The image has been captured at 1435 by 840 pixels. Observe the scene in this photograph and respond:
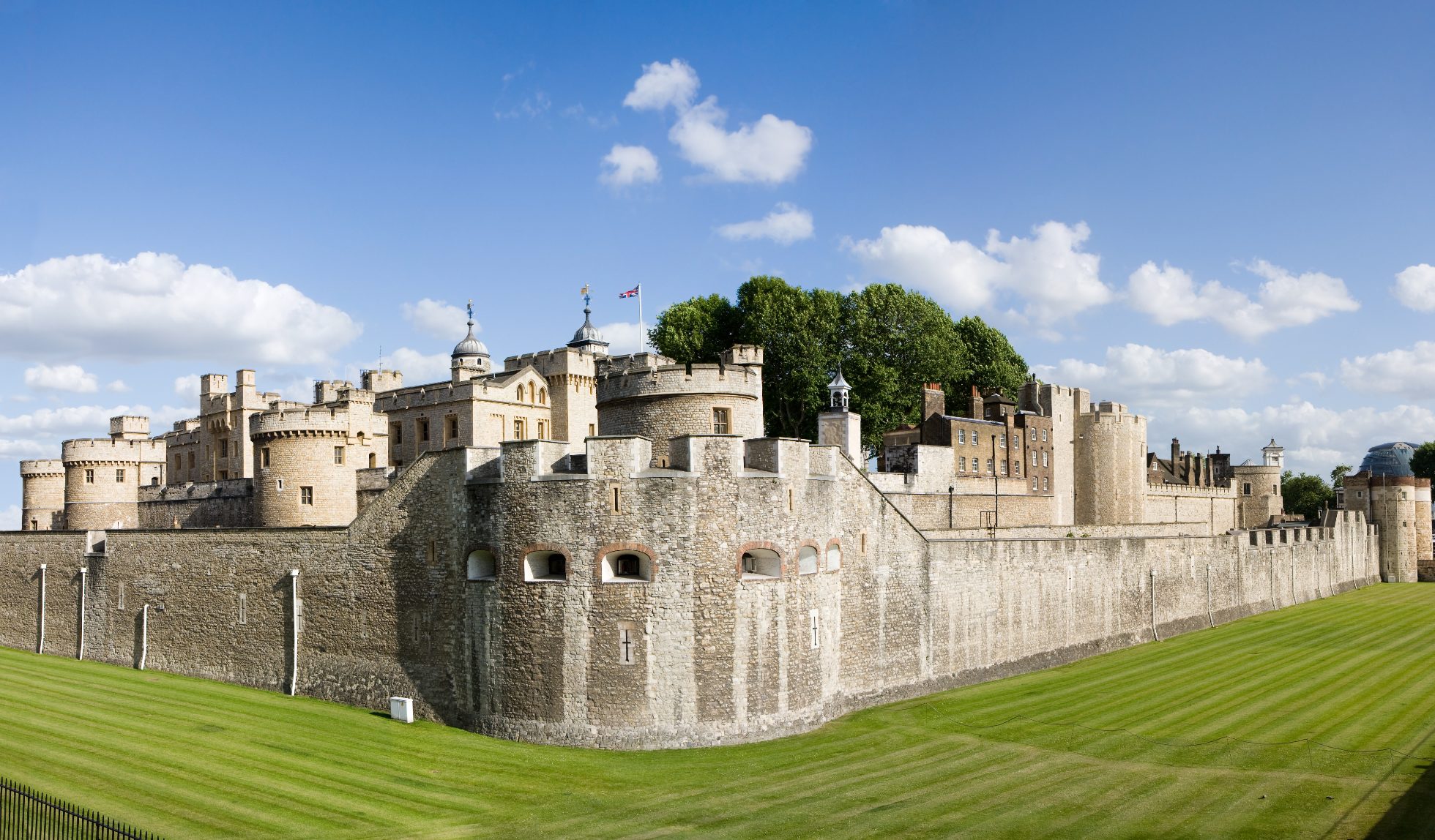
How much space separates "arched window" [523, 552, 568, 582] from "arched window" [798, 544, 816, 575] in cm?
613

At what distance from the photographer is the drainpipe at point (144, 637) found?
35.9 metres

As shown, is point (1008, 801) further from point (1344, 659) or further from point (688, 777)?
point (1344, 659)

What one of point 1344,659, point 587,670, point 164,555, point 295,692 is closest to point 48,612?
point 164,555

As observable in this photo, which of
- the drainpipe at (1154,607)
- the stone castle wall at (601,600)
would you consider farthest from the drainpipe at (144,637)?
the drainpipe at (1154,607)

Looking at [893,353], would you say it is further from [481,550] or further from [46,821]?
[46,821]

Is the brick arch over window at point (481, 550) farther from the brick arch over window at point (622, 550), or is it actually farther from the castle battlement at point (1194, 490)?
the castle battlement at point (1194, 490)

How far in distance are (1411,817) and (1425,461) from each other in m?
107

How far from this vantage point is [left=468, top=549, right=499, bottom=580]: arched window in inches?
1091

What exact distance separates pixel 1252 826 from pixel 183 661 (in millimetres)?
30704

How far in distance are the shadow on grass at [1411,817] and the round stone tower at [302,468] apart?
33922 millimetres

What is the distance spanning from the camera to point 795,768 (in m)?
24.3

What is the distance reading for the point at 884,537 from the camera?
103ft

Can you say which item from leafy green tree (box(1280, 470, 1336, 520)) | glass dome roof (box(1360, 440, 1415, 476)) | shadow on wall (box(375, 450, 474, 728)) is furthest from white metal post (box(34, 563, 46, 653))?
glass dome roof (box(1360, 440, 1415, 476))

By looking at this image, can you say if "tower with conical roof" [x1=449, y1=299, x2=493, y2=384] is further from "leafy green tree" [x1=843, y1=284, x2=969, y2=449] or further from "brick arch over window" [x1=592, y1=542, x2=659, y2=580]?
"brick arch over window" [x1=592, y1=542, x2=659, y2=580]
